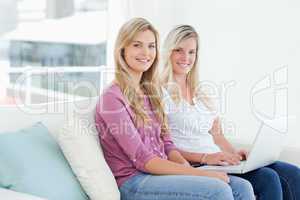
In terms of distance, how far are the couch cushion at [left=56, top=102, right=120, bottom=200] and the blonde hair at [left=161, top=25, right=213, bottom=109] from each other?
1.96 ft

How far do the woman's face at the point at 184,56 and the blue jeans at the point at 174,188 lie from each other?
701 mm

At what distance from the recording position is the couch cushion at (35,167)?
180 cm

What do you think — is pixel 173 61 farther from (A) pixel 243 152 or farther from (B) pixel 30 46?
(B) pixel 30 46

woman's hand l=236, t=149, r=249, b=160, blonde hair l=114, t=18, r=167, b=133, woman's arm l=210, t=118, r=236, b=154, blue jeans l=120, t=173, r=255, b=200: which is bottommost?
blue jeans l=120, t=173, r=255, b=200

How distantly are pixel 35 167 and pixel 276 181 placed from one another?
44.1 inches

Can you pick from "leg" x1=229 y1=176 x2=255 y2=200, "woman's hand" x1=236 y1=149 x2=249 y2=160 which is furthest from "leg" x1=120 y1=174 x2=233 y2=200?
"woman's hand" x1=236 y1=149 x2=249 y2=160

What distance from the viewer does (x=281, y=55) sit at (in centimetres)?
319

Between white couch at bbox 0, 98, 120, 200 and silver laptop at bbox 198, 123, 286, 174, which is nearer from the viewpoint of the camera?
white couch at bbox 0, 98, 120, 200

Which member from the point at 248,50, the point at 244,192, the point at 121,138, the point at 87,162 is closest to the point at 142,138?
the point at 121,138

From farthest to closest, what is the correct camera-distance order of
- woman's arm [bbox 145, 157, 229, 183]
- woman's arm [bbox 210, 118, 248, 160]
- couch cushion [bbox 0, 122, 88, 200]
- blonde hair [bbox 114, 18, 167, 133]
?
woman's arm [bbox 210, 118, 248, 160] < blonde hair [bbox 114, 18, 167, 133] < woman's arm [bbox 145, 157, 229, 183] < couch cushion [bbox 0, 122, 88, 200]

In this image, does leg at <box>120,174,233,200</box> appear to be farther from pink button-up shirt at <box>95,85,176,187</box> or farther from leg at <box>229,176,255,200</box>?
leg at <box>229,176,255,200</box>

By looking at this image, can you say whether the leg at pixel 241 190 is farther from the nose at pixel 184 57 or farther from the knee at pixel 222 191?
the nose at pixel 184 57

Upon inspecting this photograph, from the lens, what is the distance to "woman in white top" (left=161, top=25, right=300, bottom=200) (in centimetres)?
233

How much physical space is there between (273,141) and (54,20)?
2684mm
